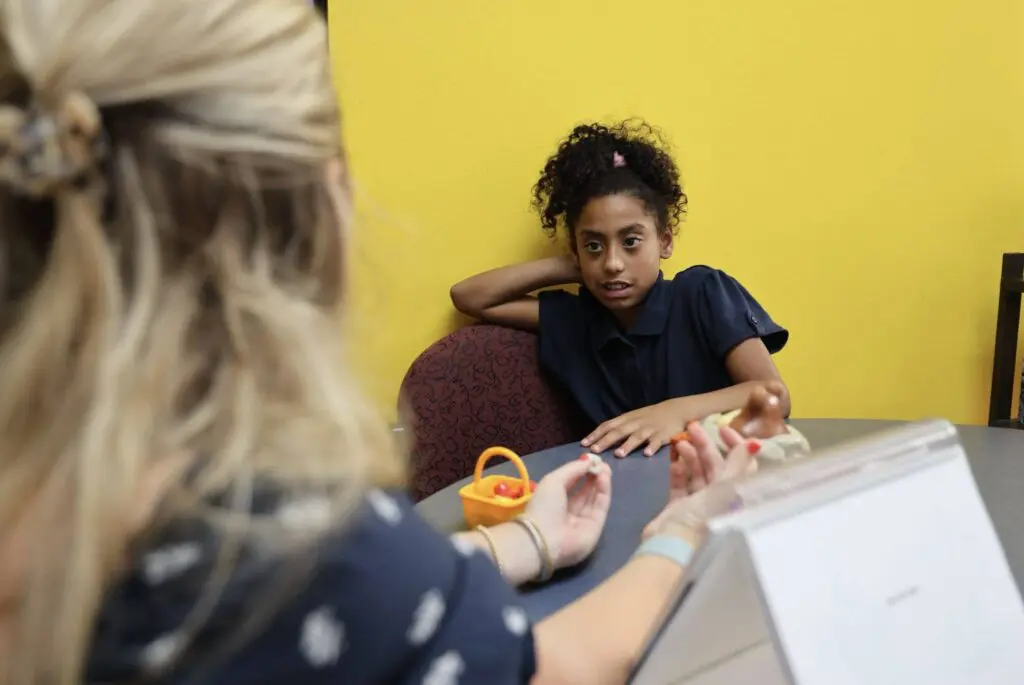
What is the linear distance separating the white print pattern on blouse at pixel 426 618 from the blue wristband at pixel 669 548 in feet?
0.96

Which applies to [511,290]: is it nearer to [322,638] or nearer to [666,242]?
[666,242]

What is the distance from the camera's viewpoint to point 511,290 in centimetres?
149

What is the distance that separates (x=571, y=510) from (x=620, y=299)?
656 millimetres

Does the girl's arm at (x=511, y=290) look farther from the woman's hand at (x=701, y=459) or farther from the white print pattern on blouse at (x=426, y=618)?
the white print pattern on blouse at (x=426, y=618)

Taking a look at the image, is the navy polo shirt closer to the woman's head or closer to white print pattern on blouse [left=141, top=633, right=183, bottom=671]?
the woman's head

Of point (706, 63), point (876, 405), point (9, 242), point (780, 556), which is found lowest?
point (876, 405)

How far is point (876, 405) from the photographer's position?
1816mm

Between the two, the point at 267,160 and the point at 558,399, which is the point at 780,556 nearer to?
the point at 267,160

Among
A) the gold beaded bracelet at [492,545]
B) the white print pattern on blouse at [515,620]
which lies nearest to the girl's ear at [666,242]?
the gold beaded bracelet at [492,545]

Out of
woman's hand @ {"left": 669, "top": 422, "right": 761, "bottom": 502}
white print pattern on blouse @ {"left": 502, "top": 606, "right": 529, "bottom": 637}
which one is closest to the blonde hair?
white print pattern on blouse @ {"left": 502, "top": 606, "right": 529, "bottom": 637}

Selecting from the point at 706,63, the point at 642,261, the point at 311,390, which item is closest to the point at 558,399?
the point at 642,261

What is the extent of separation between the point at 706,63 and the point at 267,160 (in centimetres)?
129

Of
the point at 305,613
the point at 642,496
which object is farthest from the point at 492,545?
the point at 305,613

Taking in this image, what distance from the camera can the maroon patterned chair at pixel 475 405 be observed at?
133cm
